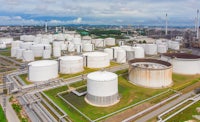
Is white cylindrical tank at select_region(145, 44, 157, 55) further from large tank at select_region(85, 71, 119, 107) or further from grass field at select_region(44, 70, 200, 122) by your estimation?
large tank at select_region(85, 71, 119, 107)

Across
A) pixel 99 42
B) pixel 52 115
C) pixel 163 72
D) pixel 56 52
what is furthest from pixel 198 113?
pixel 99 42

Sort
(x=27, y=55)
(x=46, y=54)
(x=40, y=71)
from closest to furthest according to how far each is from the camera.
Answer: (x=40, y=71), (x=27, y=55), (x=46, y=54)

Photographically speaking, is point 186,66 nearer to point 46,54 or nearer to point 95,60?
point 95,60

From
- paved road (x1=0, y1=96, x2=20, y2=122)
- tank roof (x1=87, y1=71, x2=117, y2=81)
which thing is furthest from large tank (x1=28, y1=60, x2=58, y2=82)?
tank roof (x1=87, y1=71, x2=117, y2=81)

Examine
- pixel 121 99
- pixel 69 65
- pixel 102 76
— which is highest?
pixel 69 65

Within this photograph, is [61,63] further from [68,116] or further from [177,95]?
[177,95]

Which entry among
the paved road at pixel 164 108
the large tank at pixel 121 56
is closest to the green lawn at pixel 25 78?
the paved road at pixel 164 108

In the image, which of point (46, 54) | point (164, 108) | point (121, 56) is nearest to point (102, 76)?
point (164, 108)

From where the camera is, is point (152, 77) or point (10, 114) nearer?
point (10, 114)
